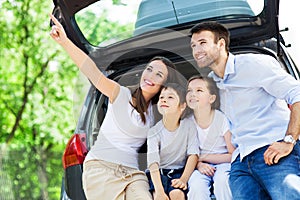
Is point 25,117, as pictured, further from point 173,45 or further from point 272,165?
point 272,165

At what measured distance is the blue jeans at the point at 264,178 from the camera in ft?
8.39

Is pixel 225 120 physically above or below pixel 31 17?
above

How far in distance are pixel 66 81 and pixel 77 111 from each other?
6015 millimetres

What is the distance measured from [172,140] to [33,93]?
676 cm

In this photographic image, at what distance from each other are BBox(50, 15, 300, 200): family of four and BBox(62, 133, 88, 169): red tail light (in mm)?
113

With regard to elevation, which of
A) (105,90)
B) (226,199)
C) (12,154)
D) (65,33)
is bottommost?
(12,154)

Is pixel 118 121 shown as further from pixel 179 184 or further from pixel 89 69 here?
pixel 179 184

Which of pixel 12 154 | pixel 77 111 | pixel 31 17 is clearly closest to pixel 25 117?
pixel 12 154

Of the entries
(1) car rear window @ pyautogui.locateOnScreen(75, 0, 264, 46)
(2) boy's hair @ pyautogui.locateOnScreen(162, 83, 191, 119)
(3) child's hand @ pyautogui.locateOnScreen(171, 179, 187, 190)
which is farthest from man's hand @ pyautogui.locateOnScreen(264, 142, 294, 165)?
(1) car rear window @ pyautogui.locateOnScreen(75, 0, 264, 46)

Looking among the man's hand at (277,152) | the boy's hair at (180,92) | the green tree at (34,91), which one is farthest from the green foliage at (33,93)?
the man's hand at (277,152)

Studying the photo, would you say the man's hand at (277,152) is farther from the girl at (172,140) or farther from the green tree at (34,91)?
the green tree at (34,91)

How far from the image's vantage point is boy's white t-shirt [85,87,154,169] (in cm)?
303

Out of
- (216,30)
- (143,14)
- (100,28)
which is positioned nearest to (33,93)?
(100,28)

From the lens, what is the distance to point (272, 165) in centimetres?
265
